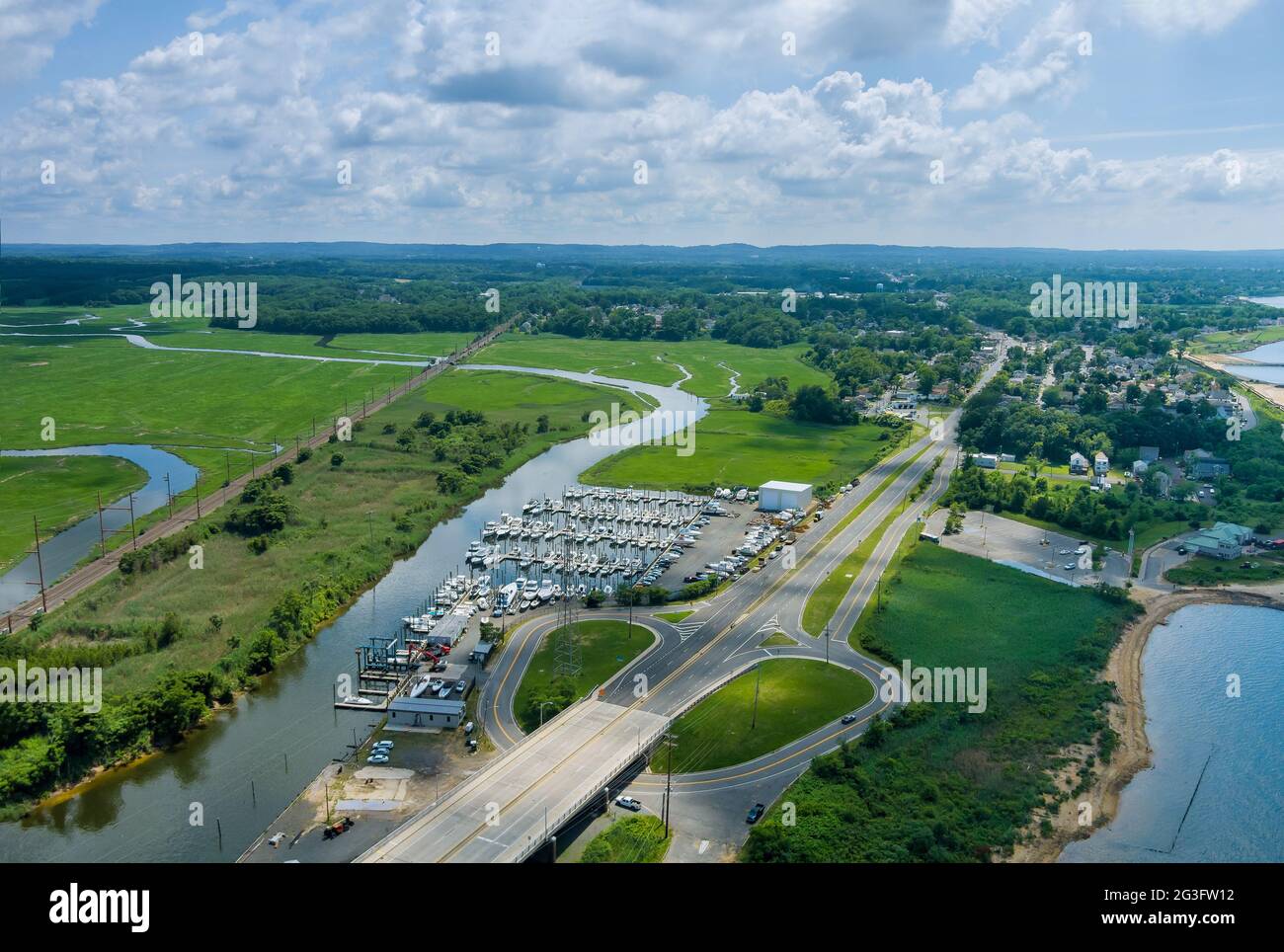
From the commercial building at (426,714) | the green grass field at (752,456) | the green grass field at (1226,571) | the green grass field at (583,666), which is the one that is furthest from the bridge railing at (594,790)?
the green grass field at (752,456)

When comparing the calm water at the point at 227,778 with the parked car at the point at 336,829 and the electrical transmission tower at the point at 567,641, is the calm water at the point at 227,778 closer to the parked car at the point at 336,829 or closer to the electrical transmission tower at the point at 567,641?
the parked car at the point at 336,829

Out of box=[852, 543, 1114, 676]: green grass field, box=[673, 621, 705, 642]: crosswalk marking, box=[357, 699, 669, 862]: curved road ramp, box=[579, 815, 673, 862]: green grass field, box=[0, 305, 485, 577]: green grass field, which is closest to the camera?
box=[357, 699, 669, 862]: curved road ramp

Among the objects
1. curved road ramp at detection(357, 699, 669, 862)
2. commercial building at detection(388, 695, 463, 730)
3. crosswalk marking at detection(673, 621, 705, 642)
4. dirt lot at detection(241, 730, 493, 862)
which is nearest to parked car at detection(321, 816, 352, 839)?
dirt lot at detection(241, 730, 493, 862)

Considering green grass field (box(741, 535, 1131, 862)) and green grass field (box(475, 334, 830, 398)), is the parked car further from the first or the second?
green grass field (box(475, 334, 830, 398))

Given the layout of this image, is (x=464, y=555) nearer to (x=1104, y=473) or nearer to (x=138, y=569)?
(x=138, y=569)

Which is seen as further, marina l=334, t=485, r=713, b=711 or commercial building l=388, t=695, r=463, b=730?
marina l=334, t=485, r=713, b=711

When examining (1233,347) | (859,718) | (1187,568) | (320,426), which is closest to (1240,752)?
(859,718)

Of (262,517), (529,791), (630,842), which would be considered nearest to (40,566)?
(262,517)
